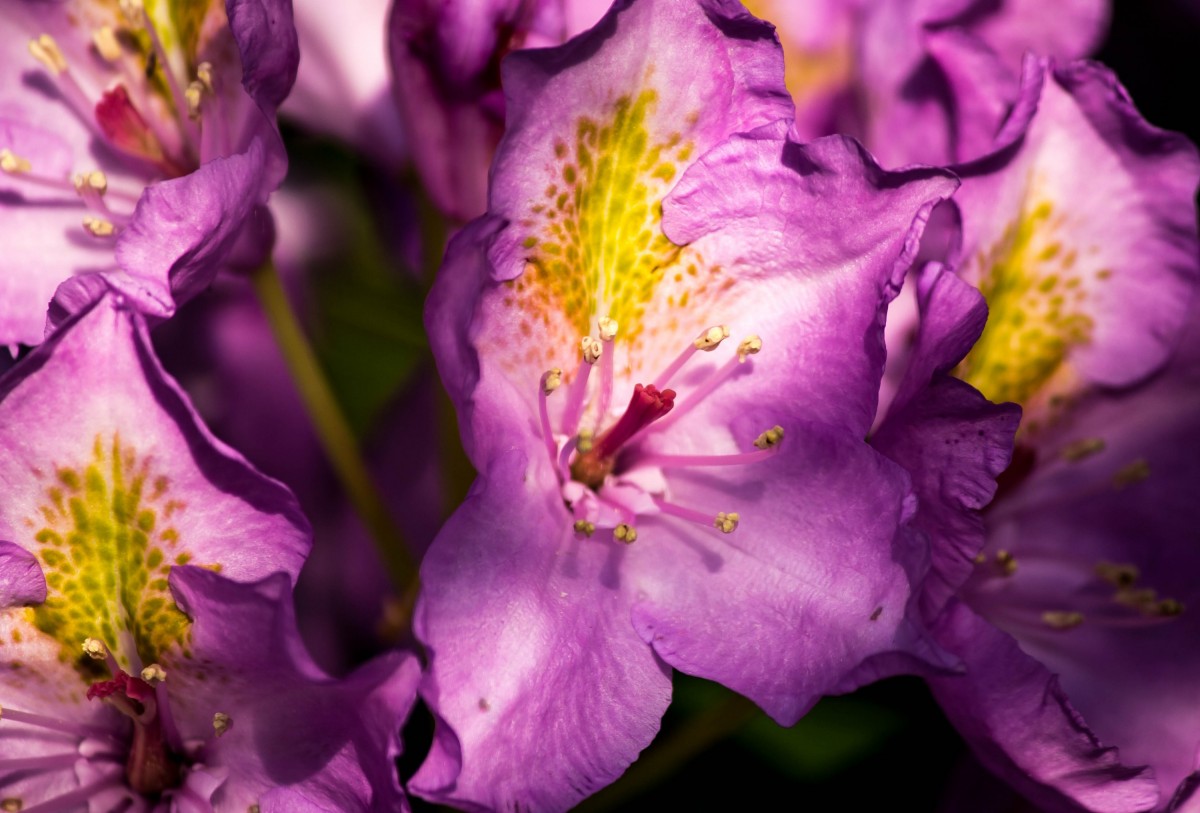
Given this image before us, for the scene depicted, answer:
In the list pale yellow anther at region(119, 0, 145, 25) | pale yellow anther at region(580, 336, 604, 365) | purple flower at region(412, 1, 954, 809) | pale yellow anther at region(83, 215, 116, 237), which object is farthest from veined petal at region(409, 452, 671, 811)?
pale yellow anther at region(119, 0, 145, 25)

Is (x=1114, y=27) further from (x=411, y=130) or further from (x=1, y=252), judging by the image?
(x=1, y=252)

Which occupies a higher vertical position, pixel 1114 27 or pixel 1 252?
pixel 1 252

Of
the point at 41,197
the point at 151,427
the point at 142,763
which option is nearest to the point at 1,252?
the point at 41,197

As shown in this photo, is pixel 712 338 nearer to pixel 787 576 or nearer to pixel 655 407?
pixel 655 407

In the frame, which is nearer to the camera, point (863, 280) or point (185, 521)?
point (185, 521)

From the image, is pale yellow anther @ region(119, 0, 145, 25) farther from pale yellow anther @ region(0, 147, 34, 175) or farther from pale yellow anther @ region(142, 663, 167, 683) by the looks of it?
pale yellow anther @ region(142, 663, 167, 683)

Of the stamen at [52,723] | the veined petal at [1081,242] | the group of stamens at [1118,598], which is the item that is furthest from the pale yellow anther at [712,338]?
the stamen at [52,723]
